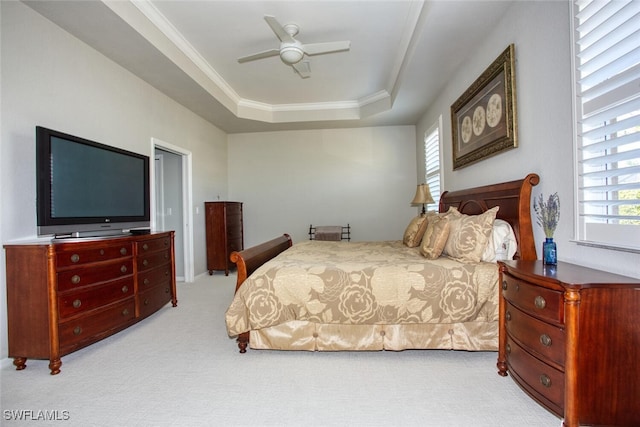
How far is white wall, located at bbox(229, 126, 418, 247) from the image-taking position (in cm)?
587

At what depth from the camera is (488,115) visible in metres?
2.81

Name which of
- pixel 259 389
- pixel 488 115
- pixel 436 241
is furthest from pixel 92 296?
pixel 488 115

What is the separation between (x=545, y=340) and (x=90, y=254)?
304cm

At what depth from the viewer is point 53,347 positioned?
2053 millimetres

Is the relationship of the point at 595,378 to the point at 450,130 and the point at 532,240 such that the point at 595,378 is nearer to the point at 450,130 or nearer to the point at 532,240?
the point at 532,240

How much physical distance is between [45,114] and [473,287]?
142 inches

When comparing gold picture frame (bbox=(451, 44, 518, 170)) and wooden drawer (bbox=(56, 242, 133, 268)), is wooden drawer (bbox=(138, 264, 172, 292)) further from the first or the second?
gold picture frame (bbox=(451, 44, 518, 170))

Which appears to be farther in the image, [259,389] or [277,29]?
[277,29]

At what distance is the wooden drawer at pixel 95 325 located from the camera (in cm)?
215

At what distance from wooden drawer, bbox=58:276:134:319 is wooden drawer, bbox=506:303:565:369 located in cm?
295

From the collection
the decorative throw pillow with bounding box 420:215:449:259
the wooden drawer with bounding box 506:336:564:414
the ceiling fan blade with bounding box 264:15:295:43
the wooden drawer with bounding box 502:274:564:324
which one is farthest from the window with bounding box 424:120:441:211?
the wooden drawer with bounding box 506:336:564:414

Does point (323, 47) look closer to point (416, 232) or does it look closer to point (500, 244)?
point (416, 232)

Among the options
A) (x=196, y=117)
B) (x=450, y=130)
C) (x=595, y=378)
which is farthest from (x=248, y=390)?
(x=196, y=117)

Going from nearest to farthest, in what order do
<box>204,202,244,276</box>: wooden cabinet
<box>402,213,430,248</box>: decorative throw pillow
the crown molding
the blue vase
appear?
the blue vase < the crown molding < <box>402,213,430,248</box>: decorative throw pillow < <box>204,202,244,276</box>: wooden cabinet
